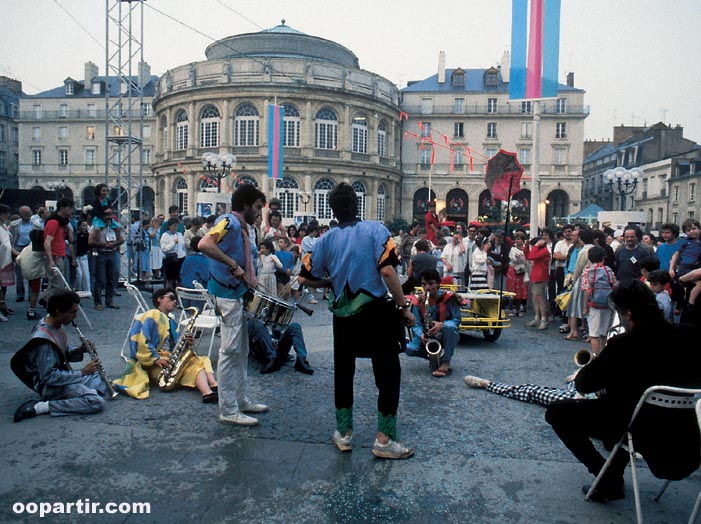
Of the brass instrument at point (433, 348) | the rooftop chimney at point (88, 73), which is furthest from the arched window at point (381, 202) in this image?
the brass instrument at point (433, 348)

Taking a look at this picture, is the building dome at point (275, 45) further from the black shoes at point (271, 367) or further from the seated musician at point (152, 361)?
the seated musician at point (152, 361)

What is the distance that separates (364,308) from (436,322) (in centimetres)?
269

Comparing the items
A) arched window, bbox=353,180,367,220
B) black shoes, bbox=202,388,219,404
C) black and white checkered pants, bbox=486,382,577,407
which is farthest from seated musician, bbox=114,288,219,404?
arched window, bbox=353,180,367,220

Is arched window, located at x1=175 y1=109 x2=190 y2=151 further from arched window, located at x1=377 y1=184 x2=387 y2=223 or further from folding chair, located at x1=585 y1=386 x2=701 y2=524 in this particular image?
folding chair, located at x1=585 y1=386 x2=701 y2=524

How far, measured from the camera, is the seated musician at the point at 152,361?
5414 mm

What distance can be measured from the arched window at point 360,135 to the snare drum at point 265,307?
132 ft

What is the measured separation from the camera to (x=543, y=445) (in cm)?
426

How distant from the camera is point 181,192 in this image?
144 ft

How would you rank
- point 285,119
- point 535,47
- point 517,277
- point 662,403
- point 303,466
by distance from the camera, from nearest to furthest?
point 662,403, point 303,466, point 517,277, point 535,47, point 285,119

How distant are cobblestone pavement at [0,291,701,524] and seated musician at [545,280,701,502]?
44 cm

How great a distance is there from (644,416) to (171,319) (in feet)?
15.1

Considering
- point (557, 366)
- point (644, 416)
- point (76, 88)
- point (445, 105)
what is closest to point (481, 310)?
point (557, 366)

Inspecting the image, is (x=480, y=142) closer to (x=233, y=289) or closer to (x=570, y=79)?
(x=570, y=79)

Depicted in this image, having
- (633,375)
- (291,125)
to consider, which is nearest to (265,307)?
(633,375)
